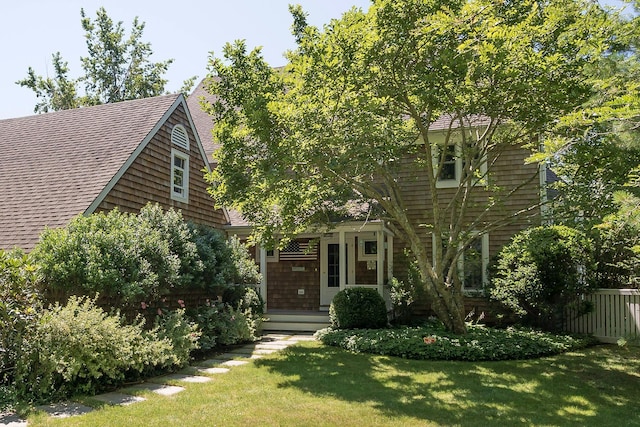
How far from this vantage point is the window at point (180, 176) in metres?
12.8

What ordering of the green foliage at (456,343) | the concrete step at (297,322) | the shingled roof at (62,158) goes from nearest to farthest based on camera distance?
the green foliage at (456,343), the shingled roof at (62,158), the concrete step at (297,322)

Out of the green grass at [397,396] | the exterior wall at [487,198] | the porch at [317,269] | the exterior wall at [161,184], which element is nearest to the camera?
the green grass at [397,396]

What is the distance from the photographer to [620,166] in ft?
26.3

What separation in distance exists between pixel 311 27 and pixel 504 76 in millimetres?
3619

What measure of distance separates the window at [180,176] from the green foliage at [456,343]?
5.45 metres

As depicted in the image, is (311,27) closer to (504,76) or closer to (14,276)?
(504,76)

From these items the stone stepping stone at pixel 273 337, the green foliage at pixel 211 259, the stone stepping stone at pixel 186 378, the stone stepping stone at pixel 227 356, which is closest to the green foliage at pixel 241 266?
the green foliage at pixel 211 259

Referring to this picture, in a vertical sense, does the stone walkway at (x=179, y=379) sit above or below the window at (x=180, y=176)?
below

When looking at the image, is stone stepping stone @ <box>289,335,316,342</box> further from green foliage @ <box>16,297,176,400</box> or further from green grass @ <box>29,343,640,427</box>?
green foliage @ <box>16,297,176,400</box>

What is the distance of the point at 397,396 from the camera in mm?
6355

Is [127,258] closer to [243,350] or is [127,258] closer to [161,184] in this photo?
[243,350]

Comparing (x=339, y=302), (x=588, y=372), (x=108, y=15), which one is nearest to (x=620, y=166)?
(x=588, y=372)

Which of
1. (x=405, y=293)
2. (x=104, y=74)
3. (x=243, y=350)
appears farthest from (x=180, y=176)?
(x=104, y=74)

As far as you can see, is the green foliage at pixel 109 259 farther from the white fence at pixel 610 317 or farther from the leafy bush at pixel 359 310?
the white fence at pixel 610 317
